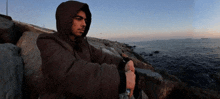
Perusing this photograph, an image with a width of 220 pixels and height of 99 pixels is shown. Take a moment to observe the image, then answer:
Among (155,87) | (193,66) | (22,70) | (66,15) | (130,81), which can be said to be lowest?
(193,66)

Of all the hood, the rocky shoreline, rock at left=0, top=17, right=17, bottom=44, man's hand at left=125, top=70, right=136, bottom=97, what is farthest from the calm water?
rock at left=0, top=17, right=17, bottom=44

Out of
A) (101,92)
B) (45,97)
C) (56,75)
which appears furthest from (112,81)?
(45,97)

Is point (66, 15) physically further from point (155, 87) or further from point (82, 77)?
point (155, 87)

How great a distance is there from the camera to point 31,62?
2777 mm

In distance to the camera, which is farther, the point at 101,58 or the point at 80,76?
the point at 101,58

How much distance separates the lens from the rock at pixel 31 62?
256 cm

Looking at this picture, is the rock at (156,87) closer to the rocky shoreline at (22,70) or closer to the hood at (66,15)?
the rocky shoreline at (22,70)

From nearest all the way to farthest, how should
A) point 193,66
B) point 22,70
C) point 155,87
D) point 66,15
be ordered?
point 66,15 < point 22,70 < point 155,87 < point 193,66

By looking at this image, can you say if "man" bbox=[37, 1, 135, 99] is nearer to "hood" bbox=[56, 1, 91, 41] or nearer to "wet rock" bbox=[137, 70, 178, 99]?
"hood" bbox=[56, 1, 91, 41]

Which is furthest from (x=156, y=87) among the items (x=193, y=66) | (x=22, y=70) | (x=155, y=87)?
(x=193, y=66)

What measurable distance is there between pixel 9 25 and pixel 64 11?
8.81 ft

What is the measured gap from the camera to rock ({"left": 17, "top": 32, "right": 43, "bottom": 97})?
2562 millimetres

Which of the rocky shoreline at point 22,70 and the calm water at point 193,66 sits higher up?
the rocky shoreline at point 22,70

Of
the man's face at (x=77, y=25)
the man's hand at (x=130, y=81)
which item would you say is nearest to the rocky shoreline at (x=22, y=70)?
the man's hand at (x=130, y=81)
